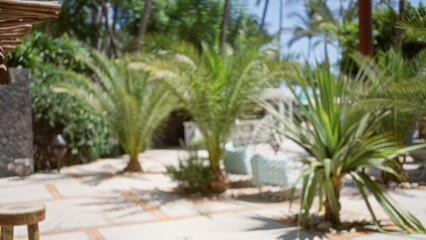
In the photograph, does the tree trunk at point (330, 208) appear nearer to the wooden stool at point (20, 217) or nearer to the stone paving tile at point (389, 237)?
the stone paving tile at point (389, 237)

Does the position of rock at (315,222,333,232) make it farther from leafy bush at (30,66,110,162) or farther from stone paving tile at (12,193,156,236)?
leafy bush at (30,66,110,162)

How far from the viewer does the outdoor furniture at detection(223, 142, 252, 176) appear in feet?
31.2

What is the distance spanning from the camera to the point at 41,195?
25.3 ft

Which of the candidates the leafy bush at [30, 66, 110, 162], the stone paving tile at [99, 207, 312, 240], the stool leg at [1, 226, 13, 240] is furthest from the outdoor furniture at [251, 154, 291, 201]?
the leafy bush at [30, 66, 110, 162]

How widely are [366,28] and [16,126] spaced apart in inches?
314

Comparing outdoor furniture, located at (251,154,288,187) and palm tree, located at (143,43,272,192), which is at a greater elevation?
palm tree, located at (143,43,272,192)

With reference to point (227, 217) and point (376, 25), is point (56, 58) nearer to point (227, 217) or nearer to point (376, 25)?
point (227, 217)

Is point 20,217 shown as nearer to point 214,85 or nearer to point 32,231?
point 32,231

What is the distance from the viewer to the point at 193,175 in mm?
7703

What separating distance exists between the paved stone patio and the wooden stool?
145 centimetres

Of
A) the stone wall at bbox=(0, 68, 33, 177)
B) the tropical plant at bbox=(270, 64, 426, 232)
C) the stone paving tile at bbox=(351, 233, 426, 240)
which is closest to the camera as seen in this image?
the stone paving tile at bbox=(351, 233, 426, 240)

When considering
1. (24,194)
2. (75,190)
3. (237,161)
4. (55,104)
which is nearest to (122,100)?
(55,104)

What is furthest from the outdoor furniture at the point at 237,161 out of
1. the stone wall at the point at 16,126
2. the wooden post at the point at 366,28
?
the stone wall at the point at 16,126

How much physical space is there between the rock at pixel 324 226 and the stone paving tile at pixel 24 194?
469 centimetres
